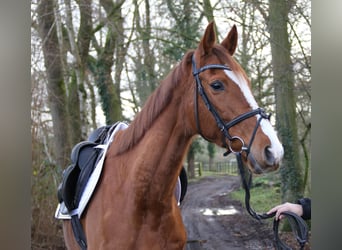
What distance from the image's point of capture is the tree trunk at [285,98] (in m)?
2.32

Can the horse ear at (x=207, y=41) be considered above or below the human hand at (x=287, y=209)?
above

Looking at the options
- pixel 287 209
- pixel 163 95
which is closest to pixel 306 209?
pixel 287 209

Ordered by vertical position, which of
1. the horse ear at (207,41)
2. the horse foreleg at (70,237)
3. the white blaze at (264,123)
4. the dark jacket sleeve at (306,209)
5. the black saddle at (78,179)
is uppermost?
the horse ear at (207,41)

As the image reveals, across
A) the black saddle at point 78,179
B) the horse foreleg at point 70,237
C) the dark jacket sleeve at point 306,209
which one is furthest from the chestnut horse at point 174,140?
the dark jacket sleeve at point 306,209

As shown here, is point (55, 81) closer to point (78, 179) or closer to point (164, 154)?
point (78, 179)

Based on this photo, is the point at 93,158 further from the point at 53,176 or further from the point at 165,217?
the point at 53,176

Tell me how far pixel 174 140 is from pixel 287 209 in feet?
3.71

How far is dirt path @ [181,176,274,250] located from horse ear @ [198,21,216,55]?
1.06m

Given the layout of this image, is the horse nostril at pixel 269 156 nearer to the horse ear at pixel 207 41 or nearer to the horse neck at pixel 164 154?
the horse neck at pixel 164 154

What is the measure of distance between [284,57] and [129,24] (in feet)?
3.19

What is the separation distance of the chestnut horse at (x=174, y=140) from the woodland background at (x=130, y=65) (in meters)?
0.77

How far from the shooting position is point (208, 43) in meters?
1.45

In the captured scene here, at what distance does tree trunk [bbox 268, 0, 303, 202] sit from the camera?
2.32 m
